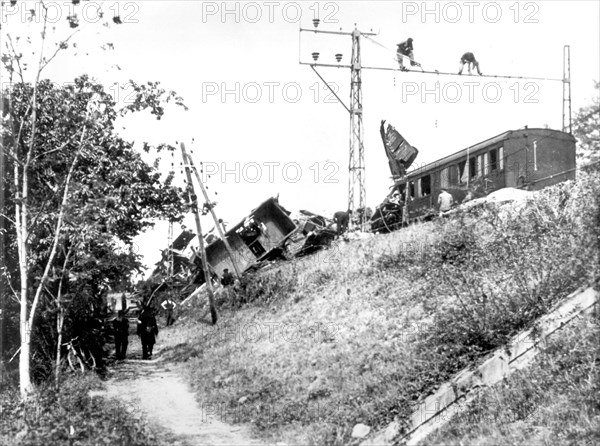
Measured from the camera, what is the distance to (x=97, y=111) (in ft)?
43.9

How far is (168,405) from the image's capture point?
12398mm

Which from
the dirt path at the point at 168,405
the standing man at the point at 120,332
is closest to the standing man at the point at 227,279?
the standing man at the point at 120,332

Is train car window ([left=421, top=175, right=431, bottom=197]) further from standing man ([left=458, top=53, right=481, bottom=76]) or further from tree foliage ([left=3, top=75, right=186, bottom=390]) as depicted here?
tree foliage ([left=3, top=75, right=186, bottom=390])

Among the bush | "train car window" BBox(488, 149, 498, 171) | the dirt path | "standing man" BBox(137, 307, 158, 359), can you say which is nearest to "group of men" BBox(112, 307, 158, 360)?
"standing man" BBox(137, 307, 158, 359)

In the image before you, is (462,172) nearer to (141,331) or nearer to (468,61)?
(468,61)

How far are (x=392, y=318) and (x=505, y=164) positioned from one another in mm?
8342

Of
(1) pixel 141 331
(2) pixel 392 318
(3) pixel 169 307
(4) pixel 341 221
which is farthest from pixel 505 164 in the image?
(3) pixel 169 307

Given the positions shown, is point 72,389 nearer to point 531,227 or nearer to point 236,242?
point 531,227

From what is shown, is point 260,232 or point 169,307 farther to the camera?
point 260,232

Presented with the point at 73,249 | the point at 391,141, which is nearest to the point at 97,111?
the point at 73,249

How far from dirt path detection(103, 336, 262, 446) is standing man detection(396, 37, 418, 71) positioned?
11584 mm

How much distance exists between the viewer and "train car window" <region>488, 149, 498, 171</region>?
19000mm

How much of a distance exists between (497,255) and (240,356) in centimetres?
602

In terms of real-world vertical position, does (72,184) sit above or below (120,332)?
above
